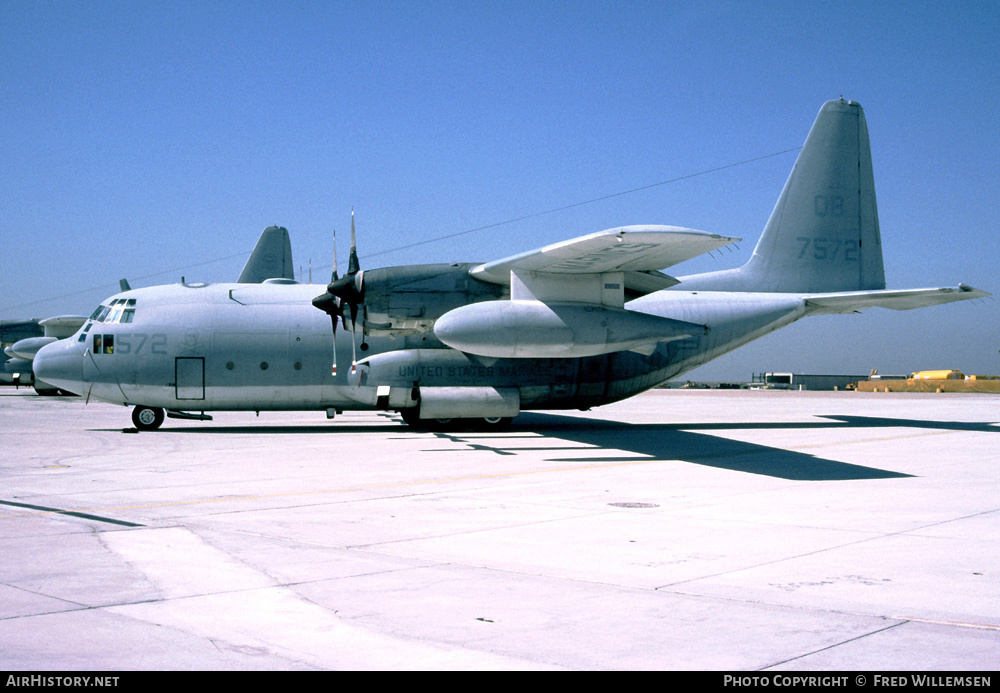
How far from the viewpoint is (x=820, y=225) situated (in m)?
26.6

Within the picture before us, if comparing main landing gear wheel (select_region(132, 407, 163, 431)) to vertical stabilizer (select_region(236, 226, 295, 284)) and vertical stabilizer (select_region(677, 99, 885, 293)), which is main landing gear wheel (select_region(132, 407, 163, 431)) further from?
vertical stabilizer (select_region(677, 99, 885, 293))

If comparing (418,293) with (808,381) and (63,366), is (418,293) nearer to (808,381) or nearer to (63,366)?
(63,366)

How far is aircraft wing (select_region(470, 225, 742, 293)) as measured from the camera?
16.2 metres

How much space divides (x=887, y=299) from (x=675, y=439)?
320 inches

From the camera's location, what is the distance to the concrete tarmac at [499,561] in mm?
5324

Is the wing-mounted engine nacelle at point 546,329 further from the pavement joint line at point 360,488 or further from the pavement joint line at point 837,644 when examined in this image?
the pavement joint line at point 837,644

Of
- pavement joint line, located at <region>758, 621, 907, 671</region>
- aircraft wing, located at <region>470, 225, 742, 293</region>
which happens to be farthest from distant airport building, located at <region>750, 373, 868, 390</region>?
pavement joint line, located at <region>758, 621, 907, 671</region>

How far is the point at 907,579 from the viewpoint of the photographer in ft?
24.1

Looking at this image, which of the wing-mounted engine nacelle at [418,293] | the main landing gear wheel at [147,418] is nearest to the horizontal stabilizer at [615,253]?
the wing-mounted engine nacelle at [418,293]

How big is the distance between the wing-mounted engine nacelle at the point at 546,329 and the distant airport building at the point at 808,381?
62960mm

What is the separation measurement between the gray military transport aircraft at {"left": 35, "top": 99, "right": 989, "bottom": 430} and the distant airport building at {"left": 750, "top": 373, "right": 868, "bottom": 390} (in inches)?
2154

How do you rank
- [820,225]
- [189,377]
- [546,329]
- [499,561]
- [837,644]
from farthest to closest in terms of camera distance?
[820,225]
[189,377]
[546,329]
[499,561]
[837,644]

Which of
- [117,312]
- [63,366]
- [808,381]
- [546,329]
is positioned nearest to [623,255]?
[546,329]
